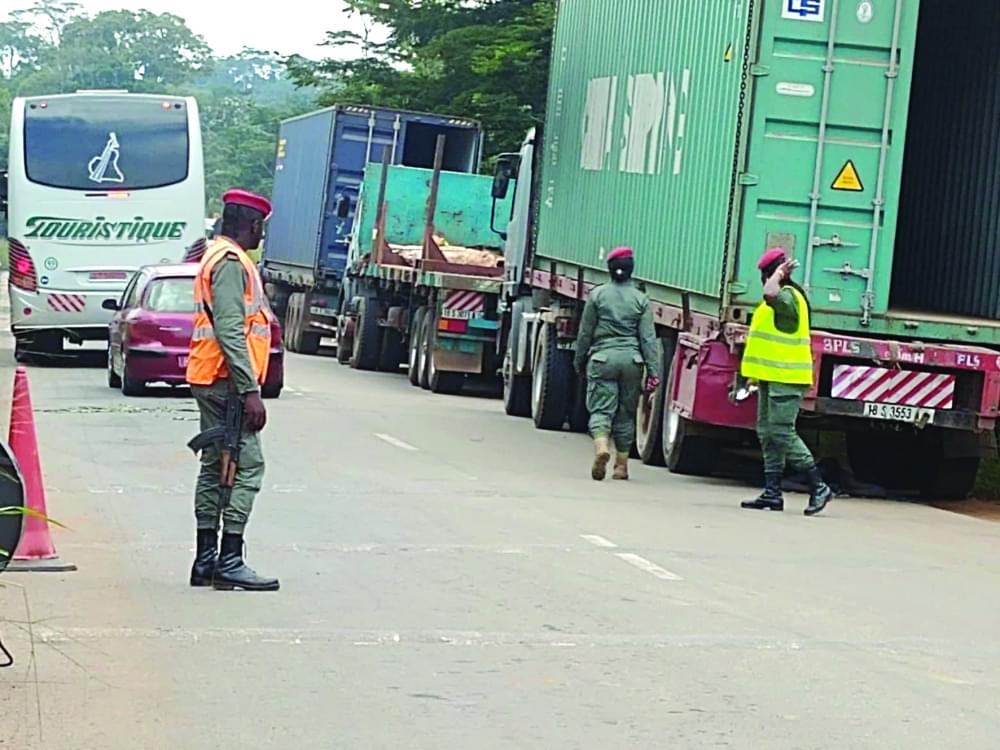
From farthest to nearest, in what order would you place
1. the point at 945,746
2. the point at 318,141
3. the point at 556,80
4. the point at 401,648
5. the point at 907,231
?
the point at 318,141
the point at 556,80
the point at 907,231
the point at 401,648
the point at 945,746

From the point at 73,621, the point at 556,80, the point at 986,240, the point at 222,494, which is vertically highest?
the point at 556,80

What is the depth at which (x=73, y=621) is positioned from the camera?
8.12 m

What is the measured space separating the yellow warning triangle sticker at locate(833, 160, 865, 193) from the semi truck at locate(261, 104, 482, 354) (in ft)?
53.2

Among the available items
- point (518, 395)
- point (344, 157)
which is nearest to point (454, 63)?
point (344, 157)

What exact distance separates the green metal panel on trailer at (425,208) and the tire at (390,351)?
132 centimetres

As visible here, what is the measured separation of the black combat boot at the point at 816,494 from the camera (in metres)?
13.1

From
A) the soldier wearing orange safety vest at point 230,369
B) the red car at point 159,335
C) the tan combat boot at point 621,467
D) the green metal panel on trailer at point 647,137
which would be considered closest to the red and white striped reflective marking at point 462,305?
the green metal panel on trailer at point 647,137

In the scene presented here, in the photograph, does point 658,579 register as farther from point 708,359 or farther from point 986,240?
point 986,240

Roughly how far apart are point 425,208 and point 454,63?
1149 cm

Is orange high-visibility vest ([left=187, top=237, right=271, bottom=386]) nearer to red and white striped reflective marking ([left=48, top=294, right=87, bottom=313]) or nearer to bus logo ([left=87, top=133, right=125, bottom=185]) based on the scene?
red and white striped reflective marking ([left=48, top=294, right=87, bottom=313])

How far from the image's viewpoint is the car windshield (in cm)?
2052

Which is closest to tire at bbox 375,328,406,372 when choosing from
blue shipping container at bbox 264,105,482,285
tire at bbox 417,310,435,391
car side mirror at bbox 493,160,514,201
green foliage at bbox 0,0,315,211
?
tire at bbox 417,310,435,391

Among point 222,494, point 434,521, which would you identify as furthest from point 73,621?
point 434,521

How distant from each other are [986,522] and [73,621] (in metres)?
7.80
